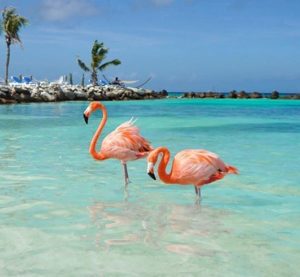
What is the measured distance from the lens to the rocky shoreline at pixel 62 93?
47.8 metres

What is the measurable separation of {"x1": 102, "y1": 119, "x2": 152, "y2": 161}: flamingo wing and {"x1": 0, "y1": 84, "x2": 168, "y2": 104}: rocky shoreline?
39.6 m

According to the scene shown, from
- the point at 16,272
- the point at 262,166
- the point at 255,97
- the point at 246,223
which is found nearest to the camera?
the point at 16,272

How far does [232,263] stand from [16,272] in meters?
1.88

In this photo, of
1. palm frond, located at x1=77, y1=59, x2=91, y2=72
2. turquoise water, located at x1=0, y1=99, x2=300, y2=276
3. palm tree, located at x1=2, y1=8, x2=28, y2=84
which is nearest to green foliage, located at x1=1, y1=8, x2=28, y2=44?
palm tree, located at x1=2, y1=8, x2=28, y2=84

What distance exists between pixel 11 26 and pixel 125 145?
52.8m

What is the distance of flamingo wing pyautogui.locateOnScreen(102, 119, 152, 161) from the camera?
24.7 feet

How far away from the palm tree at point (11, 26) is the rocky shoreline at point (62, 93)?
5451mm

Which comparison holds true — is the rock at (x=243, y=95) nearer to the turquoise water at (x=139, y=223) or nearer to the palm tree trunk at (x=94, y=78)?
the palm tree trunk at (x=94, y=78)

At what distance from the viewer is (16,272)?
14.3 ft

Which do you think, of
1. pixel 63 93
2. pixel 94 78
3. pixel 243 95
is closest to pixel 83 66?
pixel 94 78

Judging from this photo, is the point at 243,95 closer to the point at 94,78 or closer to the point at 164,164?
the point at 94,78

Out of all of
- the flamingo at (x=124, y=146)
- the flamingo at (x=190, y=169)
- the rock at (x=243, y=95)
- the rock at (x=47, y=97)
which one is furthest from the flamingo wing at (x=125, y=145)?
the rock at (x=243, y=95)

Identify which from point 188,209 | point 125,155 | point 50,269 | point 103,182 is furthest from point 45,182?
point 50,269

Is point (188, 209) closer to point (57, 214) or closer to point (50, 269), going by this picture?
point (57, 214)
